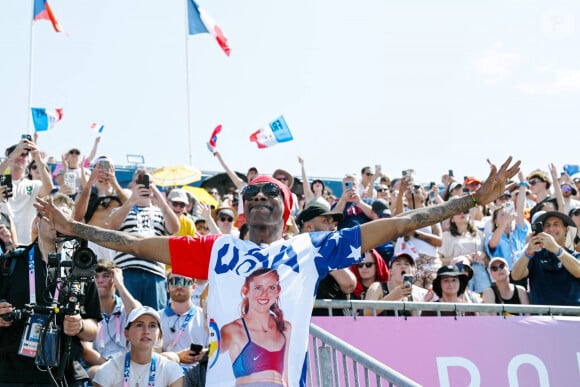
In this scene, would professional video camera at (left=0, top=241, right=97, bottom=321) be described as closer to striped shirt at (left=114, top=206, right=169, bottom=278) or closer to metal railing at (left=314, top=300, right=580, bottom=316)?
metal railing at (left=314, top=300, right=580, bottom=316)

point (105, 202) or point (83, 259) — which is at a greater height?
point (105, 202)

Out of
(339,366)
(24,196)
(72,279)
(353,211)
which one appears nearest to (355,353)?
(339,366)

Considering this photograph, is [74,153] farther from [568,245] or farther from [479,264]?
[568,245]

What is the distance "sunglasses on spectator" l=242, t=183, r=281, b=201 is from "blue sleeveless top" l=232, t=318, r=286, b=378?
2.84 ft

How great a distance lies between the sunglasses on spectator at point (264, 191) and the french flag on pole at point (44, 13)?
14387mm

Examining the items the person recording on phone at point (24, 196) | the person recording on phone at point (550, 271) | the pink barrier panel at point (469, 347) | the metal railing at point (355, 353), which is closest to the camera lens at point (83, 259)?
the metal railing at point (355, 353)

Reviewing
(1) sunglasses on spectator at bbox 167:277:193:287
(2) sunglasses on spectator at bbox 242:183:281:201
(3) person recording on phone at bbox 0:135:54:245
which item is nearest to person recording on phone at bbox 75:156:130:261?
(3) person recording on phone at bbox 0:135:54:245

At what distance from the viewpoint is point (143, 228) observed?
8.57 meters

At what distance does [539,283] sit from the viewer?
27.6ft

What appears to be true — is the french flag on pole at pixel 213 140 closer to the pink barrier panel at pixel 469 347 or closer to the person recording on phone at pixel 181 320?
the person recording on phone at pixel 181 320

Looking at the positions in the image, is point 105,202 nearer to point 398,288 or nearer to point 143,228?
point 143,228

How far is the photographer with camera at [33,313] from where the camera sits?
5301 mm

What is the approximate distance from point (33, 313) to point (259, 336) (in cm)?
177

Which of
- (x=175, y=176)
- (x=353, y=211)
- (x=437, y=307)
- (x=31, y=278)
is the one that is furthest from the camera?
(x=175, y=176)
